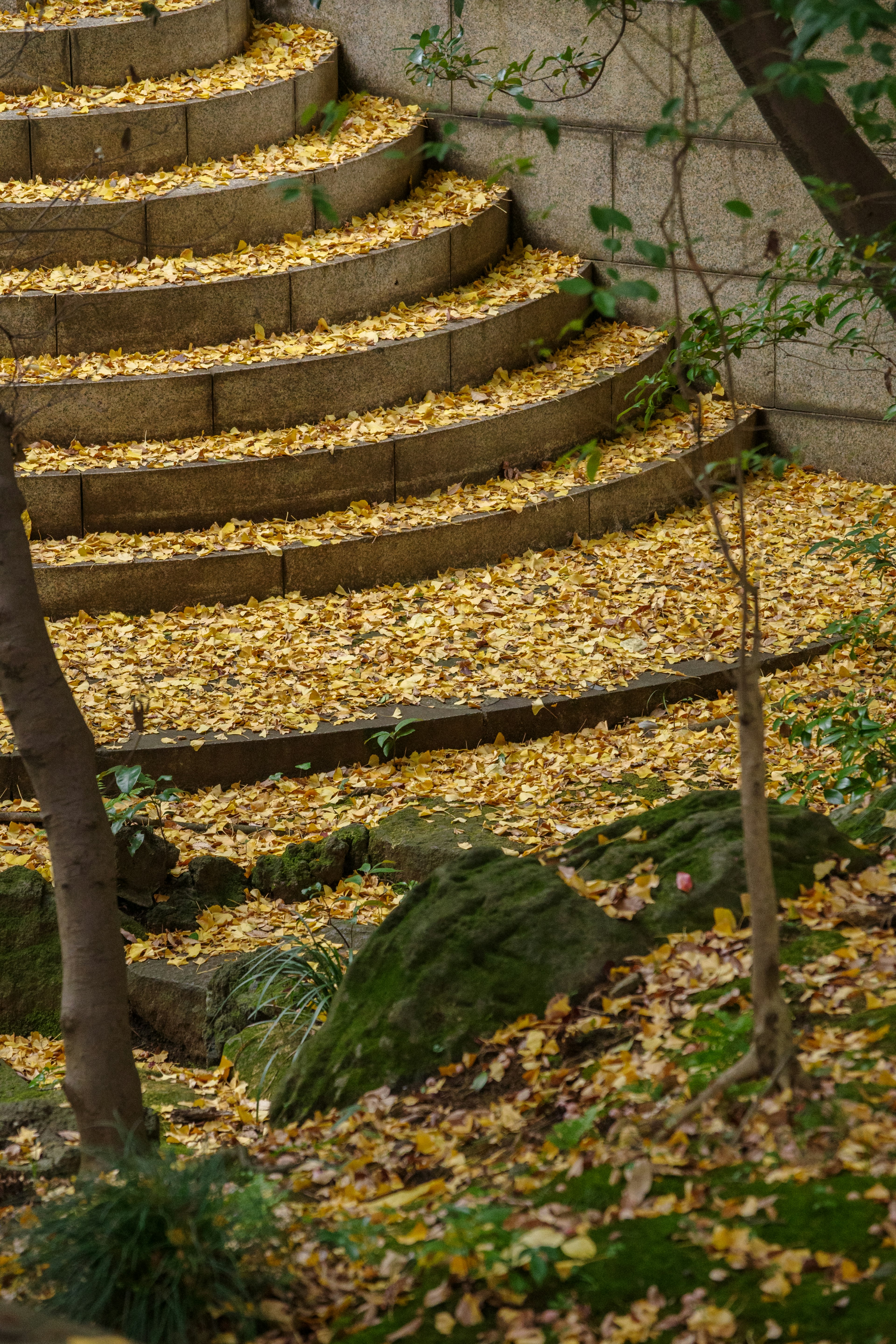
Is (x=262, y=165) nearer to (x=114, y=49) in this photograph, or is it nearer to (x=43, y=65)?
(x=114, y=49)

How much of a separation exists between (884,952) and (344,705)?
3.96 m

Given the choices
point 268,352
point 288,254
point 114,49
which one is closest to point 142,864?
point 268,352

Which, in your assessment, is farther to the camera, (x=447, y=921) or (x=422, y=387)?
(x=422, y=387)

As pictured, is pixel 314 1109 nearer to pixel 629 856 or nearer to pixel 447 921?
pixel 447 921

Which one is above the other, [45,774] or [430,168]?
[430,168]

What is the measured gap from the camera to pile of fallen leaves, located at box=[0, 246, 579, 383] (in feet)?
29.1

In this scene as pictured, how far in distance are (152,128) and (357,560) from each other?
3.75 metres

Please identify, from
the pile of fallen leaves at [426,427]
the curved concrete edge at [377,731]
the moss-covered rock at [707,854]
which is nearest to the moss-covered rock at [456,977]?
the moss-covered rock at [707,854]

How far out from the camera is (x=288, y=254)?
9680 millimetres

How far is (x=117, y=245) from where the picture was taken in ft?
30.8

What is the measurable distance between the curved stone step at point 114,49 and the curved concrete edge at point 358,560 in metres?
4.17

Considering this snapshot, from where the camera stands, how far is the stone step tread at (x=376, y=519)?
8.20 m

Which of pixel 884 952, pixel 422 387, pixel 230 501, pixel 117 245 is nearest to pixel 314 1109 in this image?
pixel 884 952

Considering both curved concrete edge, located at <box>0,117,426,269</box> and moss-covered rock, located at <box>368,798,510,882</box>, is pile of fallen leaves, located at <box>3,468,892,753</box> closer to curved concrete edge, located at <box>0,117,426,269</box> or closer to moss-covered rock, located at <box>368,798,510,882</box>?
moss-covered rock, located at <box>368,798,510,882</box>
